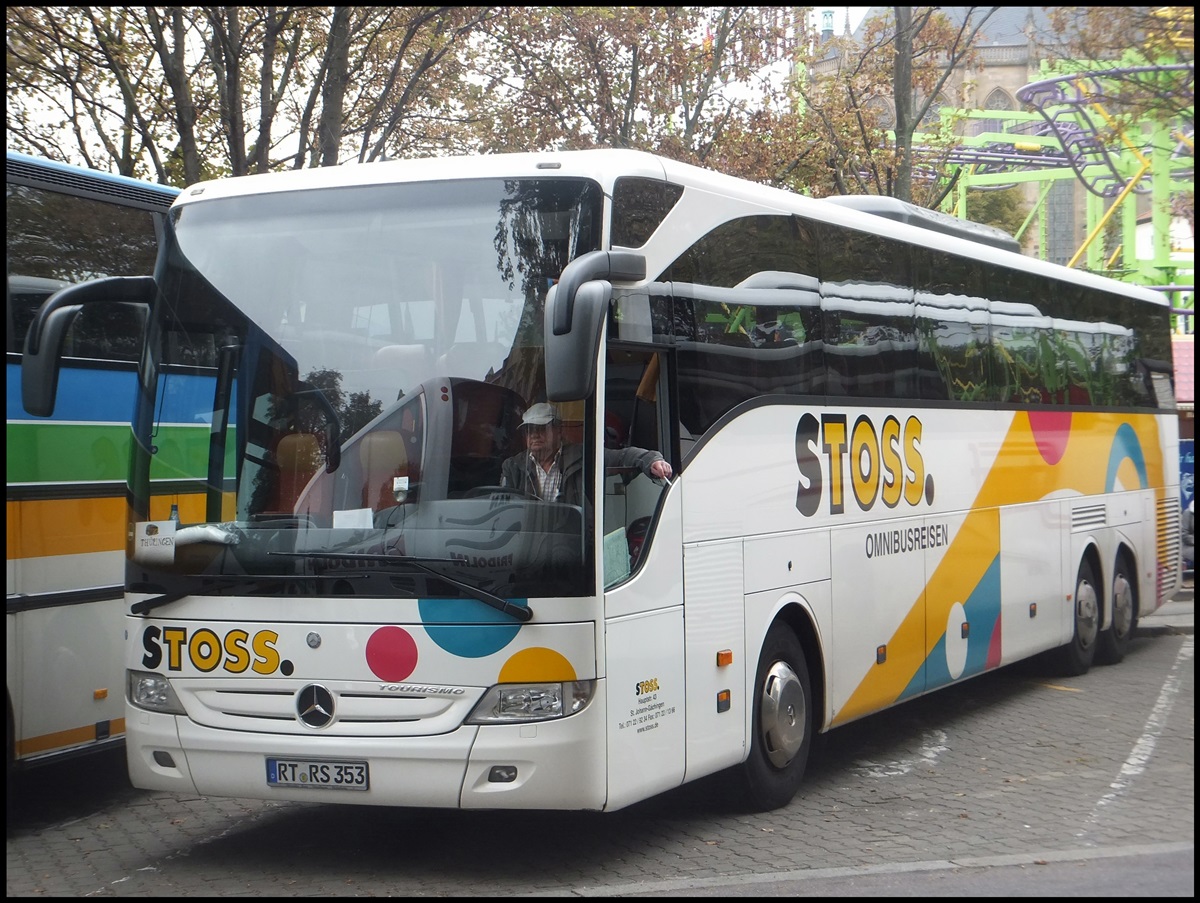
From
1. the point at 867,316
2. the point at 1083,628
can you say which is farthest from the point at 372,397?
the point at 1083,628

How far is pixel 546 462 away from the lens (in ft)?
21.6

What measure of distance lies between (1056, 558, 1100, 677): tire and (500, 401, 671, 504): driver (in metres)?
8.04

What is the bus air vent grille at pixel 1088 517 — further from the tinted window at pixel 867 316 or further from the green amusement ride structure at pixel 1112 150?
the tinted window at pixel 867 316

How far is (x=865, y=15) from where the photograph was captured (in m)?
25.1

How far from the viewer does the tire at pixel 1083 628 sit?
44.0ft

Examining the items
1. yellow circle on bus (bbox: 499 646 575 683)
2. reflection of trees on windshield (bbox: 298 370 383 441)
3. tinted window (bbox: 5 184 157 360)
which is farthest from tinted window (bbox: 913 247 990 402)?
tinted window (bbox: 5 184 157 360)

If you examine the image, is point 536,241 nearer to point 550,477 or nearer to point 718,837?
point 550,477

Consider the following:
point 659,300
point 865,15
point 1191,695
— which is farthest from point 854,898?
point 865,15

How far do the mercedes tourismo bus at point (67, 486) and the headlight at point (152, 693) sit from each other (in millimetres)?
1220

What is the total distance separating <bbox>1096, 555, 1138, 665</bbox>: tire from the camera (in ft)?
47.2

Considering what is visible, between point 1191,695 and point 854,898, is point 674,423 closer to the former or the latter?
point 854,898

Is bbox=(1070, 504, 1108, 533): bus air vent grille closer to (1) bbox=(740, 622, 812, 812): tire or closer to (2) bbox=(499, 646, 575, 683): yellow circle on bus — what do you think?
(1) bbox=(740, 622, 812, 812): tire

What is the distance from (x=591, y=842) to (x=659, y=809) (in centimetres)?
89

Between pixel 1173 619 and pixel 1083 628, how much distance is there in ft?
20.6
